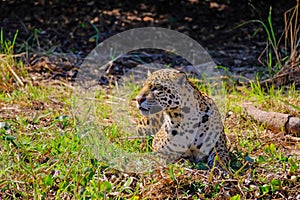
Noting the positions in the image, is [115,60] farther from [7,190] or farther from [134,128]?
[7,190]

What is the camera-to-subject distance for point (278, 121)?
5805mm

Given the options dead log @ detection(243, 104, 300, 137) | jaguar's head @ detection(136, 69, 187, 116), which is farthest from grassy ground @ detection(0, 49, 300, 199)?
jaguar's head @ detection(136, 69, 187, 116)

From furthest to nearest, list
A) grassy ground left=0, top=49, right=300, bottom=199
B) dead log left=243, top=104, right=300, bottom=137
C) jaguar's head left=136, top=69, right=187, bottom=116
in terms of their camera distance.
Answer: dead log left=243, top=104, right=300, bottom=137 → jaguar's head left=136, top=69, right=187, bottom=116 → grassy ground left=0, top=49, right=300, bottom=199

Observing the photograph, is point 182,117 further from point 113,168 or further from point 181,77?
point 113,168

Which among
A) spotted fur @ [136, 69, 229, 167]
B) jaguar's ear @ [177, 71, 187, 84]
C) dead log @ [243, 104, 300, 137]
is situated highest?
jaguar's ear @ [177, 71, 187, 84]

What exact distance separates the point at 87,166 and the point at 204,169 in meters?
0.93

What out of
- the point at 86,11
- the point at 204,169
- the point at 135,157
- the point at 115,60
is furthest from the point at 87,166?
the point at 86,11

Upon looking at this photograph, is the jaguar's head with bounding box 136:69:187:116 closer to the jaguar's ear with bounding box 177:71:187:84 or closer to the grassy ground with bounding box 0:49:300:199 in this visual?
the jaguar's ear with bounding box 177:71:187:84

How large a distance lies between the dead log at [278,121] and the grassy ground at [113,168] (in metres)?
0.08

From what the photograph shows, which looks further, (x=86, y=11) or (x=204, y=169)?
(x=86, y=11)

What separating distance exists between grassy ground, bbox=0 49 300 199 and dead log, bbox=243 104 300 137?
0.25 feet

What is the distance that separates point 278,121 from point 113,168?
6.41 ft

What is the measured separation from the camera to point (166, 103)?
15.2ft

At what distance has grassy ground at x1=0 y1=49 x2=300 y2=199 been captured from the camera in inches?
171
